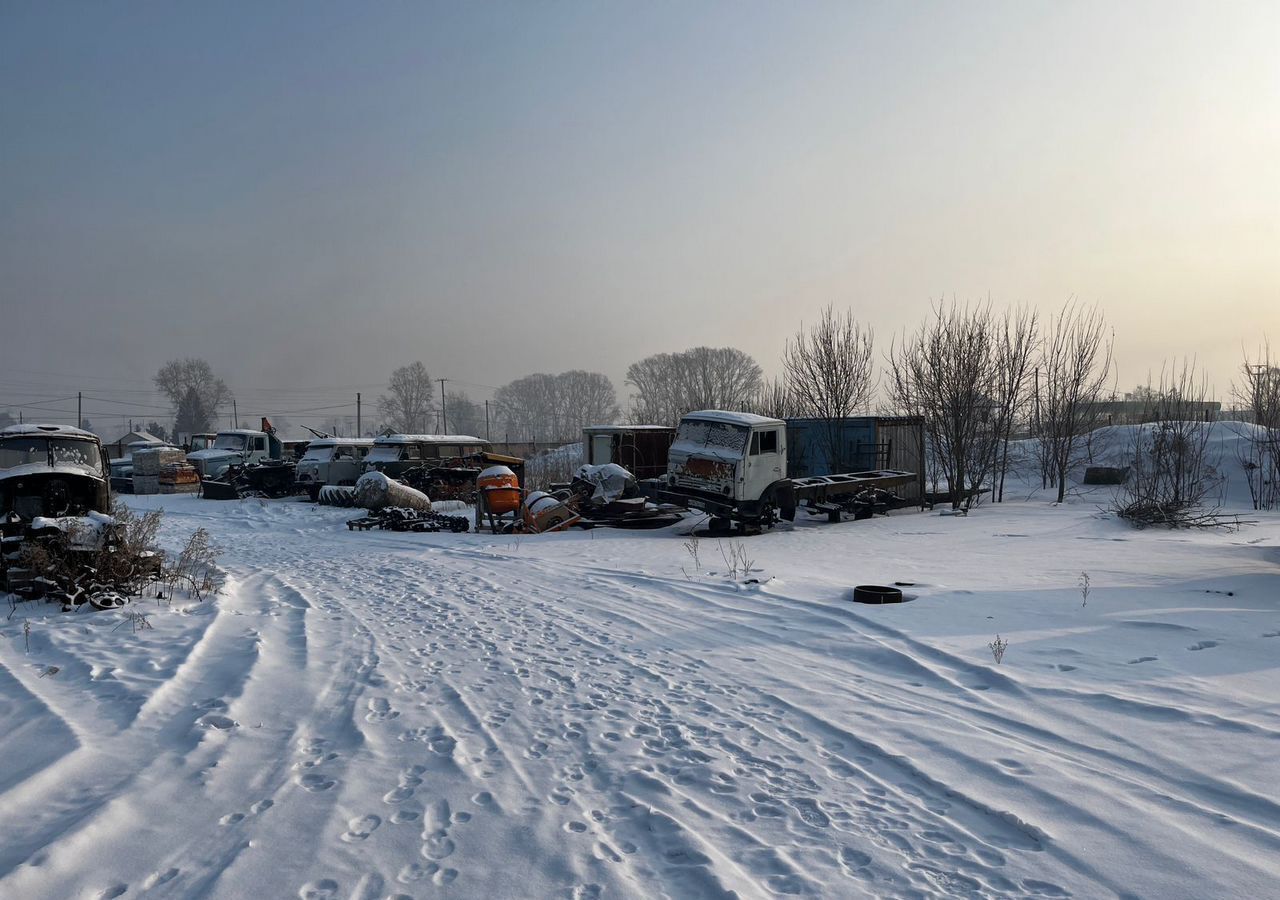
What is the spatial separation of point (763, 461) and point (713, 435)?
1180 mm

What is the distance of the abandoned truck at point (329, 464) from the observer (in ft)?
76.3

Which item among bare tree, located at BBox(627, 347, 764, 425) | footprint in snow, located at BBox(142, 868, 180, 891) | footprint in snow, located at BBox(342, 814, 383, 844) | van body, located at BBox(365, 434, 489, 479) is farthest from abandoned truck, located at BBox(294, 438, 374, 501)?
bare tree, located at BBox(627, 347, 764, 425)

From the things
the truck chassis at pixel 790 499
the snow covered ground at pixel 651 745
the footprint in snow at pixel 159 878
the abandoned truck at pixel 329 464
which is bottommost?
the snow covered ground at pixel 651 745

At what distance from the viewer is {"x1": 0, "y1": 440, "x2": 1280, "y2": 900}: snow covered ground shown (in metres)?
3.09

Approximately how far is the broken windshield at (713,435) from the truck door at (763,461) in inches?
10.5

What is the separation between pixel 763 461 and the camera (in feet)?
51.6

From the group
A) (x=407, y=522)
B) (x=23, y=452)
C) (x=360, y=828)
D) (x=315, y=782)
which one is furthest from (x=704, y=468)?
(x=360, y=828)

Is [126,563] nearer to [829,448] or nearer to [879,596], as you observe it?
[879,596]

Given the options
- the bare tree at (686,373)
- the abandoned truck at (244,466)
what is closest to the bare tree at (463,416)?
the bare tree at (686,373)

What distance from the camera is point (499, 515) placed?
1620 cm

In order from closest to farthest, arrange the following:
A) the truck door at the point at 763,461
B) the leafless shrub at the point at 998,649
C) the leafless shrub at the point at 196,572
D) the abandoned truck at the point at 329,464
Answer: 1. the leafless shrub at the point at 998,649
2. the leafless shrub at the point at 196,572
3. the truck door at the point at 763,461
4. the abandoned truck at the point at 329,464

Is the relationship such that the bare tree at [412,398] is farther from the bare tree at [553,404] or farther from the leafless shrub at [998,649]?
the leafless shrub at [998,649]

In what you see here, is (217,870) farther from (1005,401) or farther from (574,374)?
(574,374)

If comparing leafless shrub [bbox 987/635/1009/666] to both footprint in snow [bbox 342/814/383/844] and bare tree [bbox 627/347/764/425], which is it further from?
bare tree [bbox 627/347/764/425]
